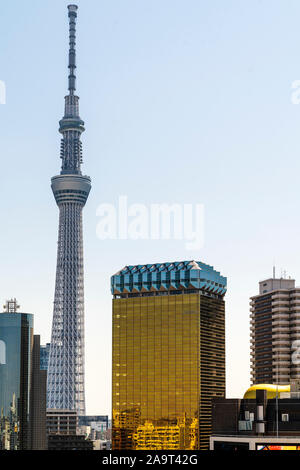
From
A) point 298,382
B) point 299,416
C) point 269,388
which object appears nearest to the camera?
point 299,416

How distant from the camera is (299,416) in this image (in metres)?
144
